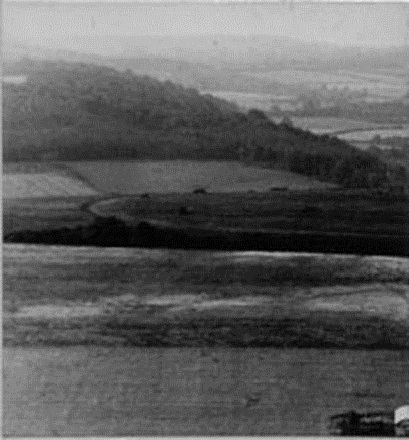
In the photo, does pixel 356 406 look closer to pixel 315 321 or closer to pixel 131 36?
pixel 315 321

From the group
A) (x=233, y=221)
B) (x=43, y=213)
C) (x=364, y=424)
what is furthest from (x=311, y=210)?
(x=43, y=213)

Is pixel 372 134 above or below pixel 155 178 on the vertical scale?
above

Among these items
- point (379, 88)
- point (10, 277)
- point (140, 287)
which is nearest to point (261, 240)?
point (140, 287)

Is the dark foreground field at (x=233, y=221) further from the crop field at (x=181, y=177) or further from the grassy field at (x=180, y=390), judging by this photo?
the grassy field at (x=180, y=390)

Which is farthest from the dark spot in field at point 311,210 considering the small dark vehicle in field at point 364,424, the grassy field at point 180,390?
the small dark vehicle in field at point 364,424

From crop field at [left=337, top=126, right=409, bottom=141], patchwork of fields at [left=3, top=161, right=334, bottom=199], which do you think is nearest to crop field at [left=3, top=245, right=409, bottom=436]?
patchwork of fields at [left=3, top=161, right=334, bottom=199]

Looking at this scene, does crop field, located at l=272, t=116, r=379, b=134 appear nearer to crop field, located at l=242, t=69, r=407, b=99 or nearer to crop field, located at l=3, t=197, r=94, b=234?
crop field, located at l=242, t=69, r=407, b=99

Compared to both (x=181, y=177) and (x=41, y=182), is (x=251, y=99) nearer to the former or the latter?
(x=181, y=177)
